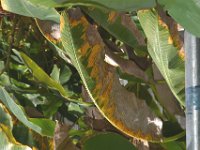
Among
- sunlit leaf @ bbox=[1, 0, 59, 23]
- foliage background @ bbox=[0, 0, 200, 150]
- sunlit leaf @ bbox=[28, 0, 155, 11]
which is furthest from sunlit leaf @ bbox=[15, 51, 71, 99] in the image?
sunlit leaf @ bbox=[28, 0, 155, 11]

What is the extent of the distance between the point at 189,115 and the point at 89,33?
5.8 inches

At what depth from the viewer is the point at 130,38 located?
55cm

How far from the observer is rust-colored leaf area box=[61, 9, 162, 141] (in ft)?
1.72

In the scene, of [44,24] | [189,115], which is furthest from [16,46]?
[189,115]

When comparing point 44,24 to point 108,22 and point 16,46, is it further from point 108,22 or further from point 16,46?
point 16,46

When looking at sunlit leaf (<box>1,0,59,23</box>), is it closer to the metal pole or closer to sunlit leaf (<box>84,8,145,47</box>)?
sunlit leaf (<box>84,8,145,47</box>)

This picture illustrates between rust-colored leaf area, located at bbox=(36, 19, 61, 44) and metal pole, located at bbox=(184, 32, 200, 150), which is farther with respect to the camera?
rust-colored leaf area, located at bbox=(36, 19, 61, 44)

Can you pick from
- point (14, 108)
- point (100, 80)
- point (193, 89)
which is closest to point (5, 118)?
point (14, 108)

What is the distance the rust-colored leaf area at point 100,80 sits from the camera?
1.72ft

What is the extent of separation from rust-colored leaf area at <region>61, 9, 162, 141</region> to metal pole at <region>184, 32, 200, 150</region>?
0.11 metres

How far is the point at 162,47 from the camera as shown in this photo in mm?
478

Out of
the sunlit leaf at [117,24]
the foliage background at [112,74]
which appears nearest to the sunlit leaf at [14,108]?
the foliage background at [112,74]

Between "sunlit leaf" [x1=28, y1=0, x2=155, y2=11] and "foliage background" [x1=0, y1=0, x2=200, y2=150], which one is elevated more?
"sunlit leaf" [x1=28, y1=0, x2=155, y2=11]

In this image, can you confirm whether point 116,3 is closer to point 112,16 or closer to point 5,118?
point 112,16
